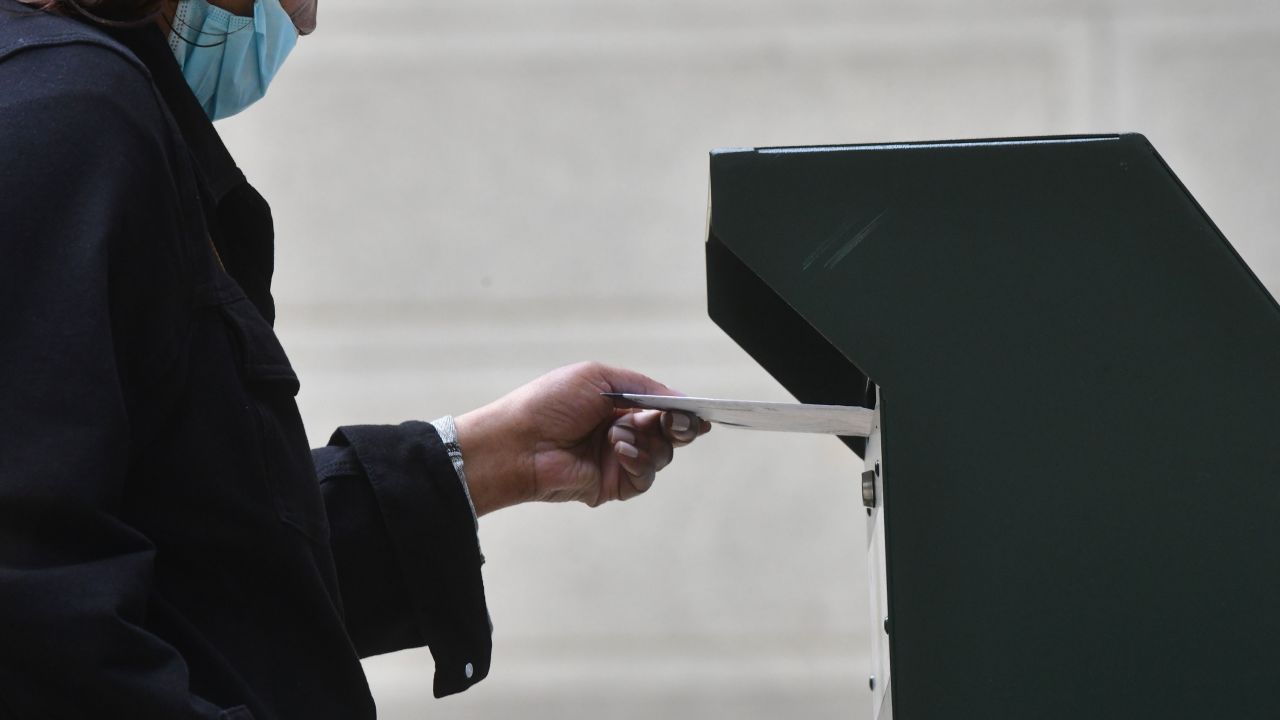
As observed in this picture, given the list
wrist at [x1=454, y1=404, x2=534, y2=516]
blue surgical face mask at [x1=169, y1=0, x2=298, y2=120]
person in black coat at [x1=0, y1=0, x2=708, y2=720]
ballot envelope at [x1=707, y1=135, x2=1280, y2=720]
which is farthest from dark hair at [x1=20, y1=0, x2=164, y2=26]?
wrist at [x1=454, y1=404, x2=534, y2=516]

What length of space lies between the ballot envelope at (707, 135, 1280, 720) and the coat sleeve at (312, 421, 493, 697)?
0.52 meters

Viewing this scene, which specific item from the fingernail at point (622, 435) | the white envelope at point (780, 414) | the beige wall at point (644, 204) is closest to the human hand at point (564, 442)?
the fingernail at point (622, 435)

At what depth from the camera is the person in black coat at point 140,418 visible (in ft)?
2.16

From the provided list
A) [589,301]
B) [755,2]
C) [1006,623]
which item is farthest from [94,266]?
[755,2]

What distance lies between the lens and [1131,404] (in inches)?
31.6

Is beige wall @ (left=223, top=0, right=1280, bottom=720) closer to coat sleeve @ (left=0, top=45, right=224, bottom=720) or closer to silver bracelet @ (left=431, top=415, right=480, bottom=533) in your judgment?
silver bracelet @ (left=431, top=415, right=480, bottom=533)

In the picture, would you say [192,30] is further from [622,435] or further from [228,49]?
[622,435]

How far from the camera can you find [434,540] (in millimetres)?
1226

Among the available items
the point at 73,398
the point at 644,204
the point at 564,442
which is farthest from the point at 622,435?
the point at 644,204

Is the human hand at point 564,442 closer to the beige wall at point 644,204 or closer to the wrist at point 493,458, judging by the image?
the wrist at point 493,458

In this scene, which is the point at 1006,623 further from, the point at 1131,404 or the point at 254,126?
the point at 254,126

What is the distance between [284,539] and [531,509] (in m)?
1.40

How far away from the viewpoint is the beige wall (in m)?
2.15

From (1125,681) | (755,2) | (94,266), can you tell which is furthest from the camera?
(755,2)
